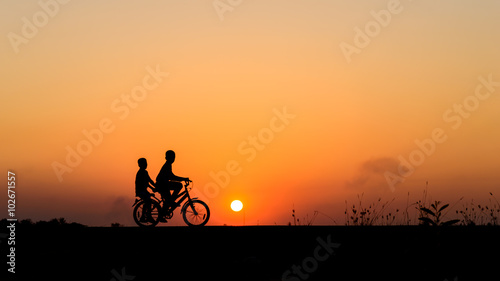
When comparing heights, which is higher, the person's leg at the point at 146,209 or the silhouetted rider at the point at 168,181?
the silhouetted rider at the point at 168,181

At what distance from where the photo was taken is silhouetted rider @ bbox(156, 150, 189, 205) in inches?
648

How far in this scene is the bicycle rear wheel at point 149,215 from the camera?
17.0m

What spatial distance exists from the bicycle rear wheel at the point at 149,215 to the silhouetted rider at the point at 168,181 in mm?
388

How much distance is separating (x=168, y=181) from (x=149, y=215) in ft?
3.84

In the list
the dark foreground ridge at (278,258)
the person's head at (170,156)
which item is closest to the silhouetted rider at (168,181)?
the person's head at (170,156)

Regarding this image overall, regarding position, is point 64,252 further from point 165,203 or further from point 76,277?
point 165,203

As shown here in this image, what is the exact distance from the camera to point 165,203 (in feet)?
55.9

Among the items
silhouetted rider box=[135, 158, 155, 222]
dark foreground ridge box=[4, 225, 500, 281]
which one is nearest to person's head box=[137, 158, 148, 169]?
silhouetted rider box=[135, 158, 155, 222]

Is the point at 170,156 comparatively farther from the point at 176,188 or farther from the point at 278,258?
the point at 278,258

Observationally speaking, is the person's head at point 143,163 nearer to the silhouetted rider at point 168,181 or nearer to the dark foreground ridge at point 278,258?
the silhouetted rider at point 168,181

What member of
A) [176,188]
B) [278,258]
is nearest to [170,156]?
[176,188]

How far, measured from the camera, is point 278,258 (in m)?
8.66

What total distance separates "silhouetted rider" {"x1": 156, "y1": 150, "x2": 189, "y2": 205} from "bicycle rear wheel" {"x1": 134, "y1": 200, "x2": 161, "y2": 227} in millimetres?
388

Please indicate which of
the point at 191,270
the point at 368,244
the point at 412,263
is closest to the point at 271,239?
the point at 368,244
